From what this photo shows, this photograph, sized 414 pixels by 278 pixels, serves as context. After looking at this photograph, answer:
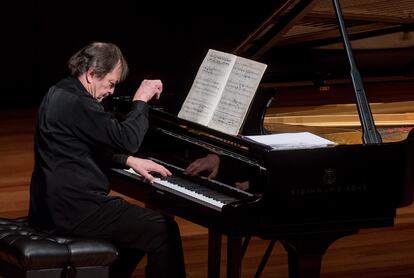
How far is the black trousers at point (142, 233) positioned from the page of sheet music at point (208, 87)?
456mm

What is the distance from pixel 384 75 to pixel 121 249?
173 cm

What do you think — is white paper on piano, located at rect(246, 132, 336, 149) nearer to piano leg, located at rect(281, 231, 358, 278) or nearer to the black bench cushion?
piano leg, located at rect(281, 231, 358, 278)

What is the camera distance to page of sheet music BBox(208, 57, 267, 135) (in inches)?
142

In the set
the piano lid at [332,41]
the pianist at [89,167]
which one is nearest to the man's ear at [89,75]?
the pianist at [89,167]

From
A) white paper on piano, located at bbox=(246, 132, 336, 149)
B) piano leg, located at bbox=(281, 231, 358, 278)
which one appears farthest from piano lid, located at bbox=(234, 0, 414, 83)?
piano leg, located at bbox=(281, 231, 358, 278)

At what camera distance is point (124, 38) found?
8.95 m

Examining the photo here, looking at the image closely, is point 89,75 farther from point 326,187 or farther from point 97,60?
point 326,187

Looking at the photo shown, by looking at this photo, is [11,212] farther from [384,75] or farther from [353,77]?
[353,77]

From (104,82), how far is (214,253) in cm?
87

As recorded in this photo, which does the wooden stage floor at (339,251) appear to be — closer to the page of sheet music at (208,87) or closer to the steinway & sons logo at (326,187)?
the page of sheet music at (208,87)

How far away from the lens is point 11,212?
18.1 ft

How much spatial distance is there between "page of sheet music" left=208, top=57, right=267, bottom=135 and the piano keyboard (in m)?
0.23

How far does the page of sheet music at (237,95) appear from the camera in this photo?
362 cm

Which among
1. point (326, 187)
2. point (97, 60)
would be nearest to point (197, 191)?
point (326, 187)
